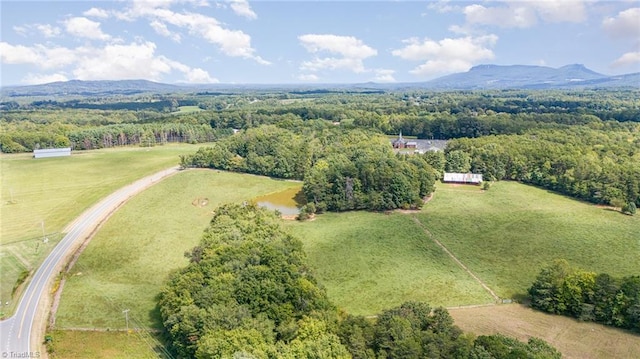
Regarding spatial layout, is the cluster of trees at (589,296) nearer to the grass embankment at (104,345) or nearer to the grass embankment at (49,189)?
the grass embankment at (104,345)

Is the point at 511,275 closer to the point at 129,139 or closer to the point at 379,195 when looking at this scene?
the point at 379,195

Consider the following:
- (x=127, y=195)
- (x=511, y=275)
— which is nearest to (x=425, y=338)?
(x=511, y=275)

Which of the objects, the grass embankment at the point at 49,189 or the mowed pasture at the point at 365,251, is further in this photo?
the grass embankment at the point at 49,189

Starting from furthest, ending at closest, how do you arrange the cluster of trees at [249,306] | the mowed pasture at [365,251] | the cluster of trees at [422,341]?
the mowed pasture at [365,251] → the cluster of trees at [249,306] → the cluster of trees at [422,341]

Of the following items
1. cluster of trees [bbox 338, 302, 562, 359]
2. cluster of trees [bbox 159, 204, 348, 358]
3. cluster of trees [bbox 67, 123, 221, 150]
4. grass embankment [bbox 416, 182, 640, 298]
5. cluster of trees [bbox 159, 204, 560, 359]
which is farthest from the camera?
cluster of trees [bbox 67, 123, 221, 150]

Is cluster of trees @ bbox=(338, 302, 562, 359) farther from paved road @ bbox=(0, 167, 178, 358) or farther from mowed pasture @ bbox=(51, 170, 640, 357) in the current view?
paved road @ bbox=(0, 167, 178, 358)

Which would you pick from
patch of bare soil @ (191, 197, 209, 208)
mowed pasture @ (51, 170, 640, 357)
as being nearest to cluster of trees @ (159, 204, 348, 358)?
mowed pasture @ (51, 170, 640, 357)

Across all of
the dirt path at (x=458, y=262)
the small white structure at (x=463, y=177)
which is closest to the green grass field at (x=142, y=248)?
the small white structure at (x=463, y=177)
